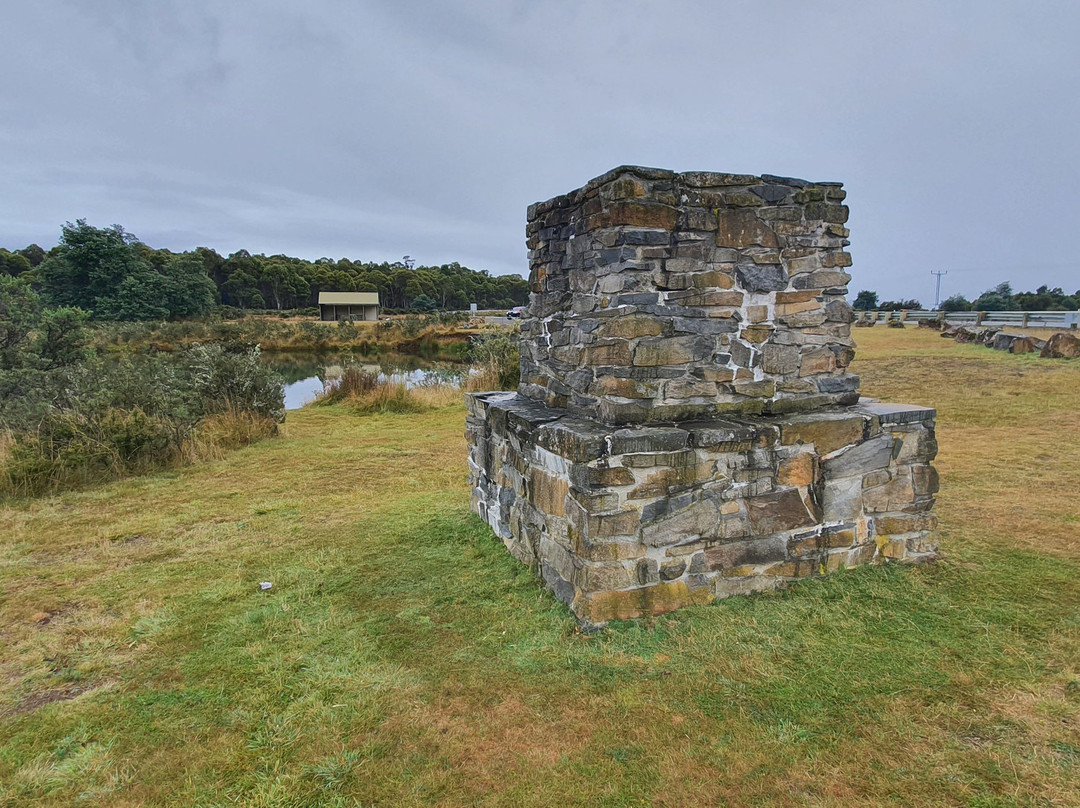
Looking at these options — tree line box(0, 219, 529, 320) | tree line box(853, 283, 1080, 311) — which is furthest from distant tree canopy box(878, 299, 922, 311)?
tree line box(0, 219, 529, 320)

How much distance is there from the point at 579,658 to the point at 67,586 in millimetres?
3610

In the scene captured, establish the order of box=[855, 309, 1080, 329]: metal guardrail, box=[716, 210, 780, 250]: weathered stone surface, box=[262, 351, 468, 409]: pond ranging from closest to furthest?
box=[716, 210, 780, 250]: weathered stone surface → box=[262, 351, 468, 409]: pond → box=[855, 309, 1080, 329]: metal guardrail

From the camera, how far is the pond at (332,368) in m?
15.1

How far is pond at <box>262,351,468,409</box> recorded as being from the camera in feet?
49.6

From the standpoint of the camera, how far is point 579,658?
2846 mm

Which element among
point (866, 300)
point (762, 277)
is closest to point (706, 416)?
point (762, 277)

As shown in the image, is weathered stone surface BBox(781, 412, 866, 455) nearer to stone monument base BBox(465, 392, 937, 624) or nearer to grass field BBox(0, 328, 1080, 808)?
stone monument base BBox(465, 392, 937, 624)

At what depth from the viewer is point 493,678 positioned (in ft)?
9.02

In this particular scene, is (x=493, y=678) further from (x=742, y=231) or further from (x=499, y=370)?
(x=499, y=370)

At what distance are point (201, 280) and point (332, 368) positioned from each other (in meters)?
20.6

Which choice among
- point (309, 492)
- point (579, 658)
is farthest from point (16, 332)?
point (579, 658)

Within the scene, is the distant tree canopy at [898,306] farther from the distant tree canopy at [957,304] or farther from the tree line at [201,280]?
the tree line at [201,280]

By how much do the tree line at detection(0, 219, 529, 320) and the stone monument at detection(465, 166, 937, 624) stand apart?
21352mm

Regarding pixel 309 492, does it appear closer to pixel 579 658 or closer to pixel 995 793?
pixel 579 658
